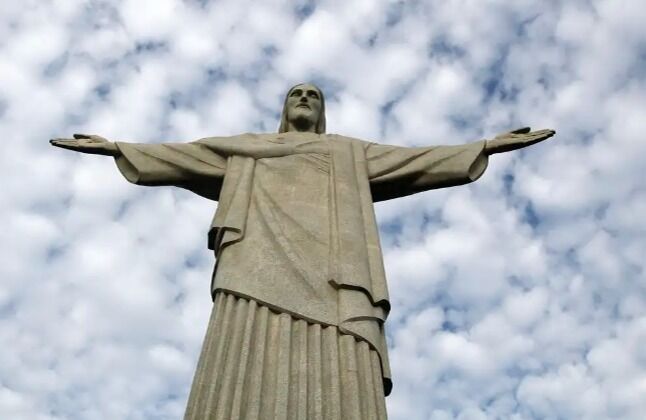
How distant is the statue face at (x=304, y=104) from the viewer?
13.8m

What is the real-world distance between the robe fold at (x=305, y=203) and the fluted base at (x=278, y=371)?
0.20m

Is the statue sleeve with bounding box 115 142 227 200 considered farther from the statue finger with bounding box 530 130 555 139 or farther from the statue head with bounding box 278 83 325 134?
the statue finger with bounding box 530 130 555 139

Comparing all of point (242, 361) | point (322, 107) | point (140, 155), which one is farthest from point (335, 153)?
point (242, 361)

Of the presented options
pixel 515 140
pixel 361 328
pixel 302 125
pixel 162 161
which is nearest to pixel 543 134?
pixel 515 140

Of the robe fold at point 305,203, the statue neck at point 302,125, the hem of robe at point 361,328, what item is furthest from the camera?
the statue neck at point 302,125

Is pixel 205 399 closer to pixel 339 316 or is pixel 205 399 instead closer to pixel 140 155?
pixel 339 316

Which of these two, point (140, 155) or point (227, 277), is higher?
point (140, 155)

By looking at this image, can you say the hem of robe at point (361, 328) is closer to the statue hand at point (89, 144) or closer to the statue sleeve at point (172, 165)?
the statue sleeve at point (172, 165)

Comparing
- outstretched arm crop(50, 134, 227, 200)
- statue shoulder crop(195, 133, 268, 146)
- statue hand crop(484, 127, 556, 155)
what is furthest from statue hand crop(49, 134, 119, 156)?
statue hand crop(484, 127, 556, 155)

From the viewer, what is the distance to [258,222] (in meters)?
11.3

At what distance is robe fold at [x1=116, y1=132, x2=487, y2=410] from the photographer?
33.8 feet

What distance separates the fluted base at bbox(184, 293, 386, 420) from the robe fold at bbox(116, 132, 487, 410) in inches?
7.8

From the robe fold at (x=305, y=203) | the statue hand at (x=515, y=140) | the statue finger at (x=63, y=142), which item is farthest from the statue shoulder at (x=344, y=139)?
the statue finger at (x=63, y=142)

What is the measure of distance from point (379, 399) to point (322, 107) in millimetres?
6066
